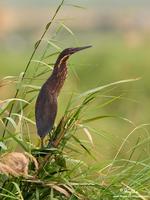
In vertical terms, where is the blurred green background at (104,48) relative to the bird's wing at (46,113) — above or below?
below

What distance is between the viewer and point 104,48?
11234mm

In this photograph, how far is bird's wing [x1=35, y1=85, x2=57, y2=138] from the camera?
7.74ft

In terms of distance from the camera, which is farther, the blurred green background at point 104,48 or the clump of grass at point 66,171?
the blurred green background at point 104,48

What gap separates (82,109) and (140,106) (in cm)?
711

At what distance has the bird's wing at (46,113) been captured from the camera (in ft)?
7.74

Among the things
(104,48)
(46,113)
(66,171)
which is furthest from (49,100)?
(104,48)

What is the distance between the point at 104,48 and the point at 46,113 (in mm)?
8904

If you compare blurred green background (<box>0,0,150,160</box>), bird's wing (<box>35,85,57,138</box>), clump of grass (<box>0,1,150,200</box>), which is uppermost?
bird's wing (<box>35,85,57,138</box>)

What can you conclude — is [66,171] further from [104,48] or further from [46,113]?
[104,48]

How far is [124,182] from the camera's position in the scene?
8.14 feet

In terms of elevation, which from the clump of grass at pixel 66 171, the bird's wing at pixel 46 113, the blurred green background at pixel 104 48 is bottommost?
the blurred green background at pixel 104 48

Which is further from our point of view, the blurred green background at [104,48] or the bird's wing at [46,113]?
the blurred green background at [104,48]

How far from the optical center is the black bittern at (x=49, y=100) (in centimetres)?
236

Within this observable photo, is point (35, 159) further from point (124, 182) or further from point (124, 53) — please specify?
point (124, 53)
